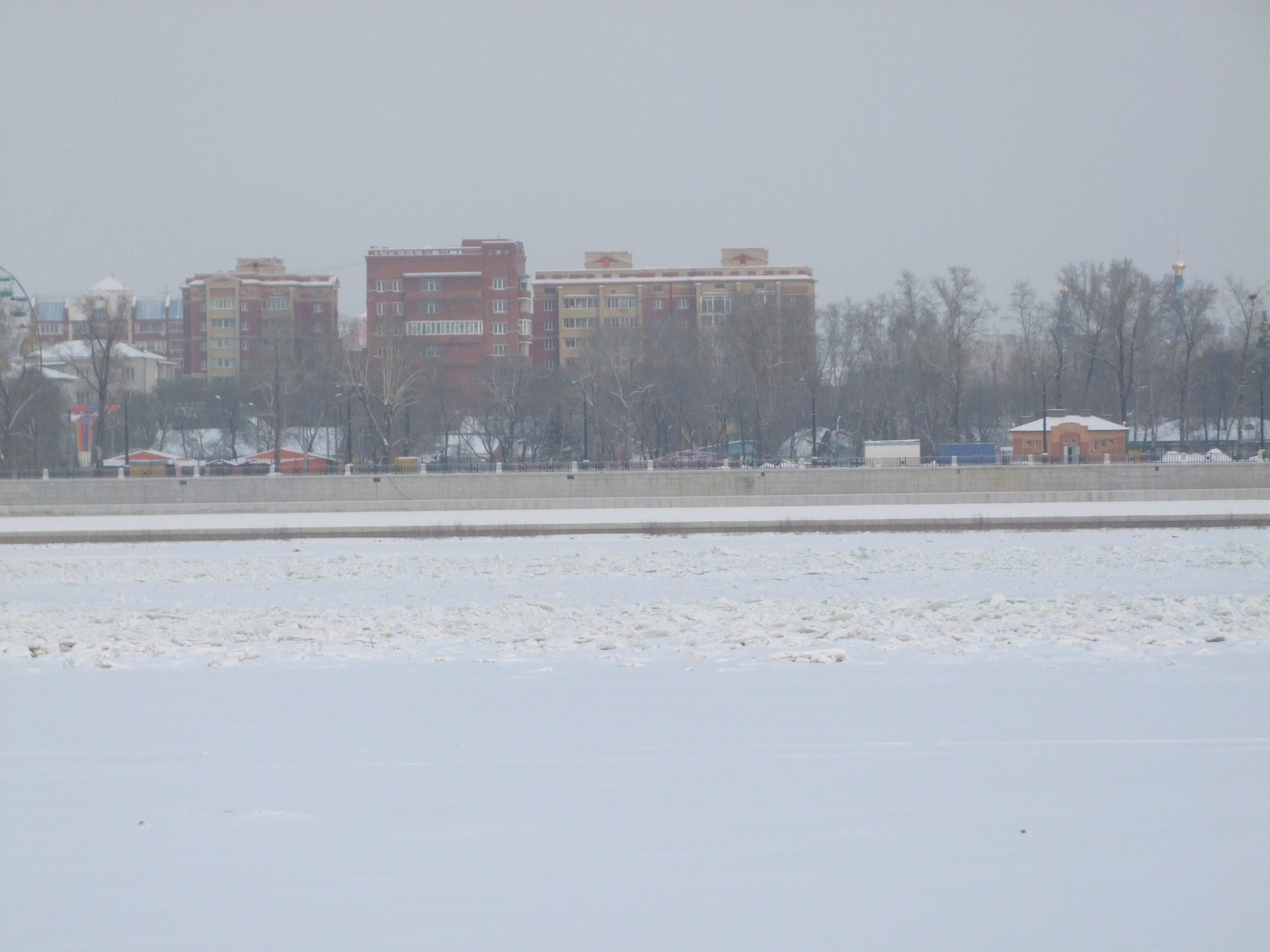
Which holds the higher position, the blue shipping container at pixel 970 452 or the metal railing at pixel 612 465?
the blue shipping container at pixel 970 452

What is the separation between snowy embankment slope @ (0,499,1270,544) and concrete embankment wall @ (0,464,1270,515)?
738 mm

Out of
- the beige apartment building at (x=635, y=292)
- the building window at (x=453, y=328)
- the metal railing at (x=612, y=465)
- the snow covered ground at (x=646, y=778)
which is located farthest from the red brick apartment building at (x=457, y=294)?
the snow covered ground at (x=646, y=778)

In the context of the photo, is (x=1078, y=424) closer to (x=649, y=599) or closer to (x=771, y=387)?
(x=771, y=387)

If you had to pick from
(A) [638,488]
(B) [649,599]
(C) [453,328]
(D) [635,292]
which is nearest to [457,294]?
(C) [453,328]

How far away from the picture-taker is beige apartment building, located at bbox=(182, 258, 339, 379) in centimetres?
11519

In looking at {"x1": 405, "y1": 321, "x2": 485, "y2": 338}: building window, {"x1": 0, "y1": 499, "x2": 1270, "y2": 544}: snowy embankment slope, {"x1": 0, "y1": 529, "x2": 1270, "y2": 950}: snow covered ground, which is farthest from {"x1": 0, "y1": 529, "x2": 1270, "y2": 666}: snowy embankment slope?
{"x1": 405, "y1": 321, "x2": 485, "y2": 338}: building window

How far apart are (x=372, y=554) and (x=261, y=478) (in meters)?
18.1

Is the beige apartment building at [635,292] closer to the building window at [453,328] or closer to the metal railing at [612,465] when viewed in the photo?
the building window at [453,328]

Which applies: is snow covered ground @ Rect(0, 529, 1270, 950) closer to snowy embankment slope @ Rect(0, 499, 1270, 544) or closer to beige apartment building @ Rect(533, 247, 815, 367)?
snowy embankment slope @ Rect(0, 499, 1270, 544)

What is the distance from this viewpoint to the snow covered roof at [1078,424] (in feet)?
188

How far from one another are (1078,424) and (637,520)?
29.9 meters

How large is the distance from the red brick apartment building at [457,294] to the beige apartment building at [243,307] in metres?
12.3

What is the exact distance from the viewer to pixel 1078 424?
57.5 meters

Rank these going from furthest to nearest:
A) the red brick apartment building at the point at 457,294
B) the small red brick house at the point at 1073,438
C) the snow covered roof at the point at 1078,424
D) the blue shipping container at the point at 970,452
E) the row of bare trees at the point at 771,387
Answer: the red brick apartment building at the point at 457,294 < the row of bare trees at the point at 771,387 < the snow covered roof at the point at 1078,424 < the small red brick house at the point at 1073,438 < the blue shipping container at the point at 970,452
